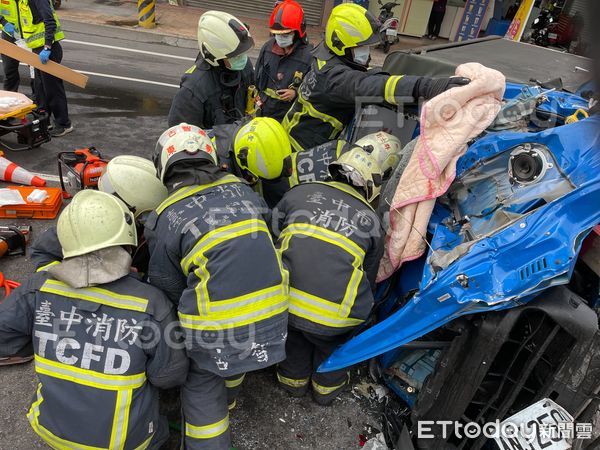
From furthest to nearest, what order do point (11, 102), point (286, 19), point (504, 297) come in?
1. point (11, 102)
2. point (286, 19)
3. point (504, 297)

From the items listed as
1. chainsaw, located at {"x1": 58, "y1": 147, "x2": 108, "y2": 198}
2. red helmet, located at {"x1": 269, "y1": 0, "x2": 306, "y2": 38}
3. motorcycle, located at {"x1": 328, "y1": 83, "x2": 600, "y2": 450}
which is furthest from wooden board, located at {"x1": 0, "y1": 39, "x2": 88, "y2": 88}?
motorcycle, located at {"x1": 328, "y1": 83, "x2": 600, "y2": 450}

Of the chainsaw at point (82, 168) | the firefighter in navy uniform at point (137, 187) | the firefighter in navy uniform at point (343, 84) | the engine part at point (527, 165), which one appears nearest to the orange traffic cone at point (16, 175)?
the chainsaw at point (82, 168)

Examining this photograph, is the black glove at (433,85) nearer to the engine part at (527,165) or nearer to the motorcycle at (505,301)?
the motorcycle at (505,301)

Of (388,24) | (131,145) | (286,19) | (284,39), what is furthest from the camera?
(388,24)

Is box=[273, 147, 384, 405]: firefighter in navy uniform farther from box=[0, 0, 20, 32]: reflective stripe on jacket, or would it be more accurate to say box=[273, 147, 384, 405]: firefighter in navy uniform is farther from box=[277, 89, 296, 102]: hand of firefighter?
box=[0, 0, 20, 32]: reflective stripe on jacket

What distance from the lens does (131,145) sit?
17.9 ft

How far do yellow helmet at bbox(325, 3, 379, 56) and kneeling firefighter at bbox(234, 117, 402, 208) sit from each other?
0.67 meters

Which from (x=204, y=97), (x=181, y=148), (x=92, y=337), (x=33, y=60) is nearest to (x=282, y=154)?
(x=181, y=148)

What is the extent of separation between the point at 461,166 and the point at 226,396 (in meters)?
1.92

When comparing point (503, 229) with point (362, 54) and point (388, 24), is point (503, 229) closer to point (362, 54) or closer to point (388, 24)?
point (362, 54)

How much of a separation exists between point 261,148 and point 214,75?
131cm

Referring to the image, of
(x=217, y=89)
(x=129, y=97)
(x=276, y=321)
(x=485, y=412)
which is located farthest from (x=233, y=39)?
(x=129, y=97)

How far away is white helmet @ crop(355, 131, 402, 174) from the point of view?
10.1 ft

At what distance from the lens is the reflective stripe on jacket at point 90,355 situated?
1994mm
